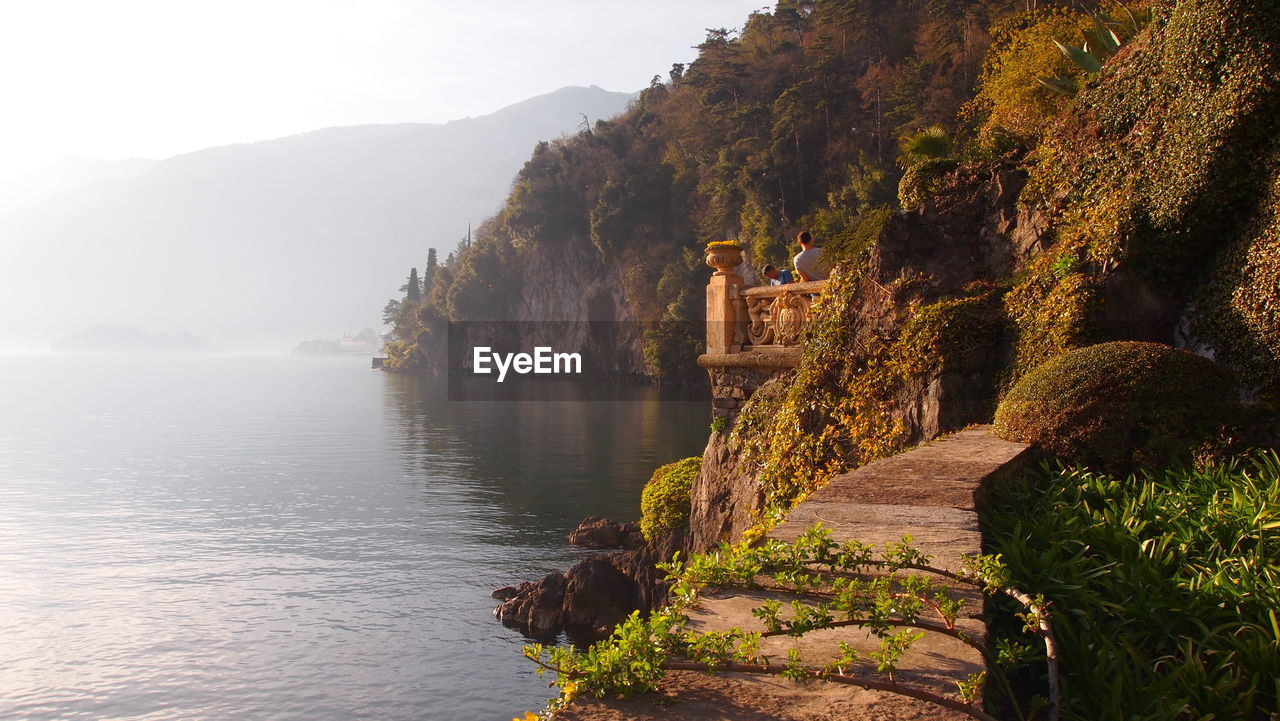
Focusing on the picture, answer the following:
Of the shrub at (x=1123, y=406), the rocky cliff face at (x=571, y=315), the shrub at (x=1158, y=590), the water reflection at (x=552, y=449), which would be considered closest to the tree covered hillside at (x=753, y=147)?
the rocky cliff face at (x=571, y=315)

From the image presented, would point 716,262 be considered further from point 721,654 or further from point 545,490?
point 545,490

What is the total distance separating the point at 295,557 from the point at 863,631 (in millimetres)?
20876

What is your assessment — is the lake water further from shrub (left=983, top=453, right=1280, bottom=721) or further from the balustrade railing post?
shrub (left=983, top=453, right=1280, bottom=721)

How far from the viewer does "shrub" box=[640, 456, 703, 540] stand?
52.2ft

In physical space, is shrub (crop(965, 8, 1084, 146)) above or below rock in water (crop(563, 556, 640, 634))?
above

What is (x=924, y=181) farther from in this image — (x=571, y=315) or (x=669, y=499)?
(x=571, y=315)

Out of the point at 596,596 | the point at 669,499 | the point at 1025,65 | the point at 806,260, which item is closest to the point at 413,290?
the point at 1025,65

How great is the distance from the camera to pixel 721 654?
2666 mm

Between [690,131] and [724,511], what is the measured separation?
56.7 m

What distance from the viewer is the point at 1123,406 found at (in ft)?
18.9

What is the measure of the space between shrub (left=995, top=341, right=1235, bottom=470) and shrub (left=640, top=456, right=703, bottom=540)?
967 cm

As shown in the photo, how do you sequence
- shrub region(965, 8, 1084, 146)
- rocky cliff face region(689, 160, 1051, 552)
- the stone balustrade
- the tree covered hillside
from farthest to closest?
the tree covered hillside
shrub region(965, 8, 1084, 146)
the stone balustrade
rocky cliff face region(689, 160, 1051, 552)

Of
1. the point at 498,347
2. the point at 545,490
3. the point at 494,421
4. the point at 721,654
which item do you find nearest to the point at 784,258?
the point at 494,421

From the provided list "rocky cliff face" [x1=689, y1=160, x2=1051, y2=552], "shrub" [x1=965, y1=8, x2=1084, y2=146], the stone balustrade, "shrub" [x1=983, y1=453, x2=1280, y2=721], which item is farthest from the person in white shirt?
"shrub" [x1=965, y1=8, x2=1084, y2=146]
